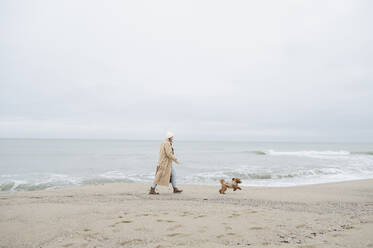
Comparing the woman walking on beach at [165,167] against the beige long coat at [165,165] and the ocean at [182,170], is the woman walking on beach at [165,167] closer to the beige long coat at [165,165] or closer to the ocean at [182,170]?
the beige long coat at [165,165]

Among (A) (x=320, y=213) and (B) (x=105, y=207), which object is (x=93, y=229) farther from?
(A) (x=320, y=213)

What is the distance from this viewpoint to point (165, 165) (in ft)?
27.4

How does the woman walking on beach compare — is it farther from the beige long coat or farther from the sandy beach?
the sandy beach

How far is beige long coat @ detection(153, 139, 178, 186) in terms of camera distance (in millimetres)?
8195

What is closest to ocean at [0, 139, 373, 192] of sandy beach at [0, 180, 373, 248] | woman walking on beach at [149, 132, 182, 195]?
woman walking on beach at [149, 132, 182, 195]

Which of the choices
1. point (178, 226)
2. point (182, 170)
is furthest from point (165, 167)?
point (182, 170)

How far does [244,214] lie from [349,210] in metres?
2.85

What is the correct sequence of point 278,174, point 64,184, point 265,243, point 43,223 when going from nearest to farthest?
point 265,243, point 43,223, point 64,184, point 278,174

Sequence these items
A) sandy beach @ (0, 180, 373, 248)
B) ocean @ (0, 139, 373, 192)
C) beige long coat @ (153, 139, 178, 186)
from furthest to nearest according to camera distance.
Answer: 1. ocean @ (0, 139, 373, 192)
2. beige long coat @ (153, 139, 178, 186)
3. sandy beach @ (0, 180, 373, 248)

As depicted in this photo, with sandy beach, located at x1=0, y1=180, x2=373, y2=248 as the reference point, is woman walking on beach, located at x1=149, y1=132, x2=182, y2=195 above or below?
above

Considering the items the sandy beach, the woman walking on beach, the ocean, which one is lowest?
the ocean

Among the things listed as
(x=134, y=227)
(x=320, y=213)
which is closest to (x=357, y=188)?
(x=320, y=213)

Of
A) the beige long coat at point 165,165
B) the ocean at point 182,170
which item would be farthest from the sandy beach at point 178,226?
the ocean at point 182,170

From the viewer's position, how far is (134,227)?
4301 mm
